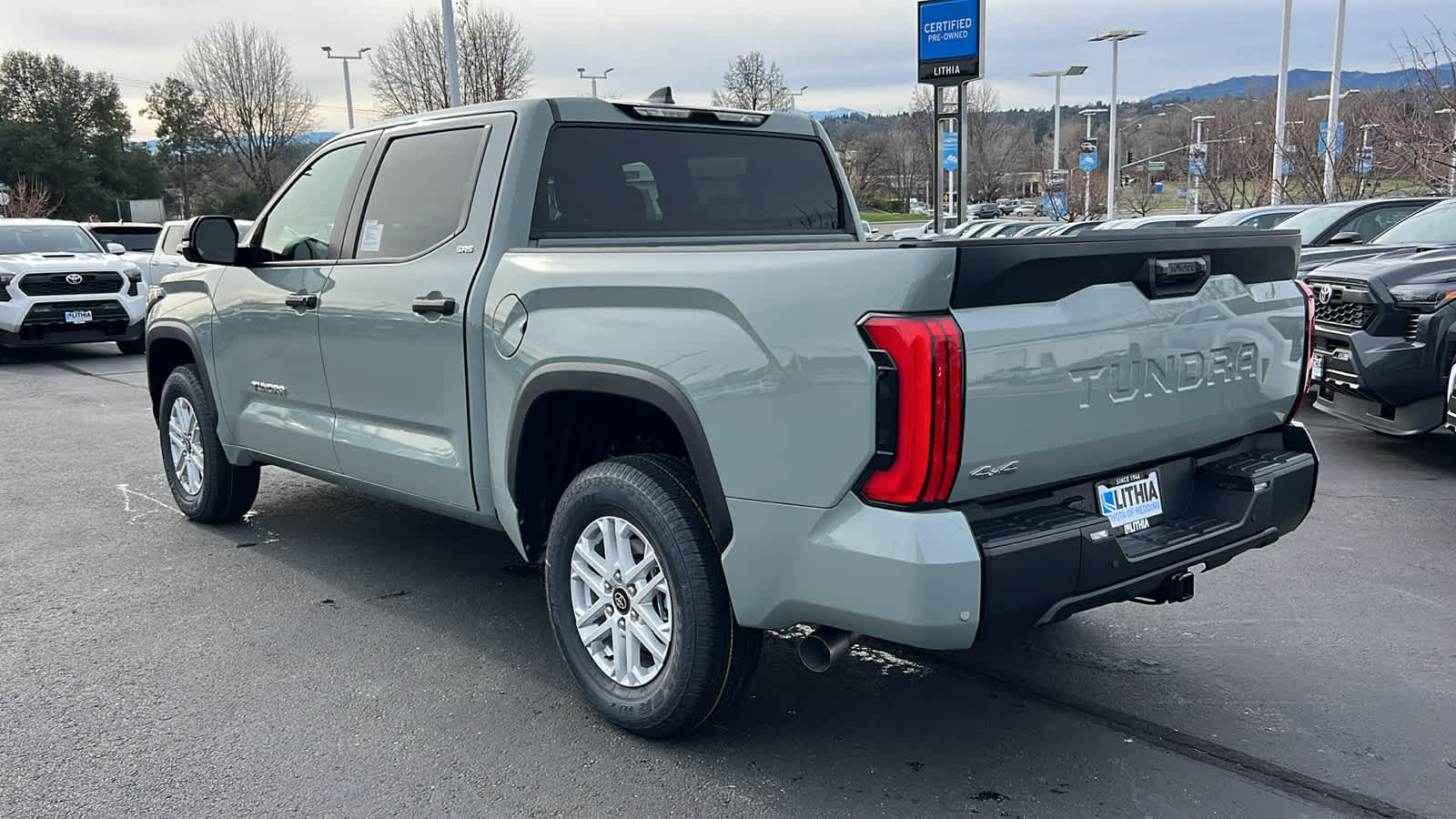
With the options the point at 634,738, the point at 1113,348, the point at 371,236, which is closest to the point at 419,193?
the point at 371,236

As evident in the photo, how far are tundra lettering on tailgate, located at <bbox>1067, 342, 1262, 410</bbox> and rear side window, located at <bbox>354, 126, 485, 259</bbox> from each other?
2345 millimetres

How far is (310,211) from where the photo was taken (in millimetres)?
5160

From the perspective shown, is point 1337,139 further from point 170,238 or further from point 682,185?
point 682,185

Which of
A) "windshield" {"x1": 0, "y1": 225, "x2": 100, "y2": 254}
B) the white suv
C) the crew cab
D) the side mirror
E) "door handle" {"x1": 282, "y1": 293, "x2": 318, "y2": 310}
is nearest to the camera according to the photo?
"door handle" {"x1": 282, "y1": 293, "x2": 318, "y2": 310}

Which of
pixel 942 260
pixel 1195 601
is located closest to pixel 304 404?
pixel 942 260

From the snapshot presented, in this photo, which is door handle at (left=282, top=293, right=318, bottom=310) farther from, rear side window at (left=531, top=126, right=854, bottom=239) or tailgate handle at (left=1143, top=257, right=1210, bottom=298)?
tailgate handle at (left=1143, top=257, right=1210, bottom=298)

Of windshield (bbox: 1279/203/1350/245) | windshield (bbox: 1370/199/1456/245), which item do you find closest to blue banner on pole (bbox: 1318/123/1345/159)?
windshield (bbox: 1279/203/1350/245)

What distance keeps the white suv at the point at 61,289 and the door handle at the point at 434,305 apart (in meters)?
12.1

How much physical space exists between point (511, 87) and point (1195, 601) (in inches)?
1354

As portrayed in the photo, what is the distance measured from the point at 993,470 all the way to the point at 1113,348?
0.51 metres

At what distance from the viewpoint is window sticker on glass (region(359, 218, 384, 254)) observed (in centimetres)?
464

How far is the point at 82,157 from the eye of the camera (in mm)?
62625

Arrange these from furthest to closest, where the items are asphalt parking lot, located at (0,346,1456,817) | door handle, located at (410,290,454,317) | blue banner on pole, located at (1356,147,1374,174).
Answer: blue banner on pole, located at (1356,147,1374,174), door handle, located at (410,290,454,317), asphalt parking lot, located at (0,346,1456,817)

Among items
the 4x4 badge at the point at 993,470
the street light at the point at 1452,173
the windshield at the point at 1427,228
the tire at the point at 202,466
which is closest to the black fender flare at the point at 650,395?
the 4x4 badge at the point at 993,470
